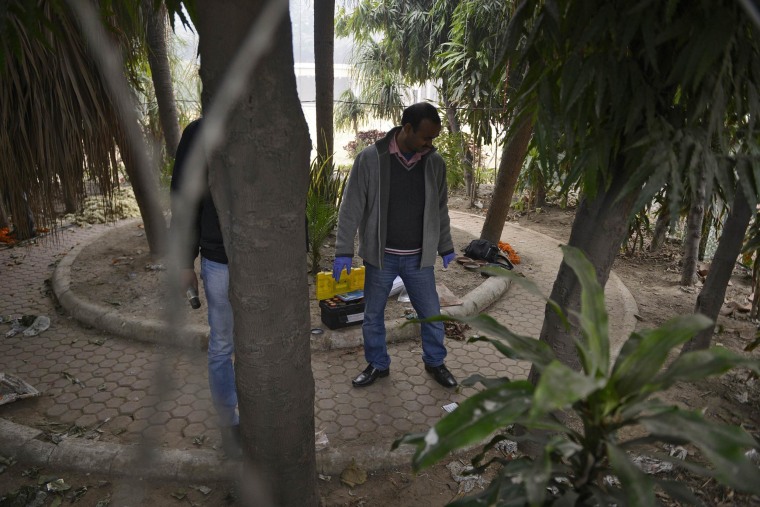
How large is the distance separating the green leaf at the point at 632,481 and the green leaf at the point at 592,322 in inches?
7.1

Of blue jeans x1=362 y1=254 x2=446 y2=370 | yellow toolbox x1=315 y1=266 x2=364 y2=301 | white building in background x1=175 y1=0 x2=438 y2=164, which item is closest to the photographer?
blue jeans x1=362 y1=254 x2=446 y2=370

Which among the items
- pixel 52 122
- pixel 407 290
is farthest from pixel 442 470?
pixel 52 122

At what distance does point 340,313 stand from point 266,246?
2.47 m

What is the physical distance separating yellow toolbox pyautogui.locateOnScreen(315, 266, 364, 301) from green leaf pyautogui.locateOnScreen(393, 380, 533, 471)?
10.4 ft

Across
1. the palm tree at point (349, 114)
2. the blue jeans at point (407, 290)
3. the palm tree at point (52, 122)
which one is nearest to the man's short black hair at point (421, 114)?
the blue jeans at point (407, 290)

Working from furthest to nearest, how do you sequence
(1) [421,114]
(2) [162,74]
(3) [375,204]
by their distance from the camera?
(2) [162,74], (3) [375,204], (1) [421,114]

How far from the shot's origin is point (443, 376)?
3.51 metres

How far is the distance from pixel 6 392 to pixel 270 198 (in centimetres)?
273

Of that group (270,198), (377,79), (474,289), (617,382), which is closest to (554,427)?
(617,382)

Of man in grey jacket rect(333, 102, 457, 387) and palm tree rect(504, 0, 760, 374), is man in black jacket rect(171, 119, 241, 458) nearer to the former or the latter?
man in grey jacket rect(333, 102, 457, 387)

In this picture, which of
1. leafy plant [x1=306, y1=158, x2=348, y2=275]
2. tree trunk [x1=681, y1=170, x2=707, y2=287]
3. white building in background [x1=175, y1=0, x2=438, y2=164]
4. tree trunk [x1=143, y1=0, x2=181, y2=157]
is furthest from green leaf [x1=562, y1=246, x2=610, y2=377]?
white building in background [x1=175, y1=0, x2=438, y2=164]

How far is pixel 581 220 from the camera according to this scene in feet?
7.86

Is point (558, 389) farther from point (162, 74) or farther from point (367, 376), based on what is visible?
point (162, 74)

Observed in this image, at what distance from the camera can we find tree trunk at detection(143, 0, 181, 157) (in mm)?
5430
